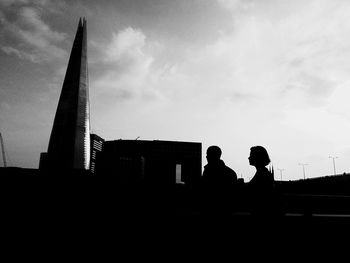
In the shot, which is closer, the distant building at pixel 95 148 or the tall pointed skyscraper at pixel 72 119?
the tall pointed skyscraper at pixel 72 119

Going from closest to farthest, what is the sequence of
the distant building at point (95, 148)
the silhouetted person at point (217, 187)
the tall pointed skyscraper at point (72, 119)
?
the silhouetted person at point (217, 187) → the tall pointed skyscraper at point (72, 119) → the distant building at point (95, 148)

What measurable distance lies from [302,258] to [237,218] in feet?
3.73

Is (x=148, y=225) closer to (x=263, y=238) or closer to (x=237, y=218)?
(x=237, y=218)

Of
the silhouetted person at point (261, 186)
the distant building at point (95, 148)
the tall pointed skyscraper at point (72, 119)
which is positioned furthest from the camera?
the distant building at point (95, 148)

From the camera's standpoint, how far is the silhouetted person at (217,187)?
2889 millimetres

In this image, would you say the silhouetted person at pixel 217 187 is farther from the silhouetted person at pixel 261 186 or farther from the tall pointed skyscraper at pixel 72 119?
the tall pointed skyscraper at pixel 72 119

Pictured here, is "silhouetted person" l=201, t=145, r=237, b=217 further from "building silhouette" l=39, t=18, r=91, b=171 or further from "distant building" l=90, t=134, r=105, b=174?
"distant building" l=90, t=134, r=105, b=174

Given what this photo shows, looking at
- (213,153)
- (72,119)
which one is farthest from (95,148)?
(213,153)

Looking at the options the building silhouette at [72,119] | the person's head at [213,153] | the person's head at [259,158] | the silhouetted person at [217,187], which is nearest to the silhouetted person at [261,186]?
the person's head at [259,158]

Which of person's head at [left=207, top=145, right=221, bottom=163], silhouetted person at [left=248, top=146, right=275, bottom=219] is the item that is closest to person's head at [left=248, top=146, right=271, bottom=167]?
silhouetted person at [left=248, top=146, right=275, bottom=219]

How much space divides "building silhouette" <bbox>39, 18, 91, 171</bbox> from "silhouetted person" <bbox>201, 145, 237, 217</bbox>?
121 ft

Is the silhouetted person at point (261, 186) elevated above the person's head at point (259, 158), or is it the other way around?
the person's head at point (259, 158)

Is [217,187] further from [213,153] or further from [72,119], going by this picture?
[72,119]

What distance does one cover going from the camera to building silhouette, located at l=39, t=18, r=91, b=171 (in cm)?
3694
